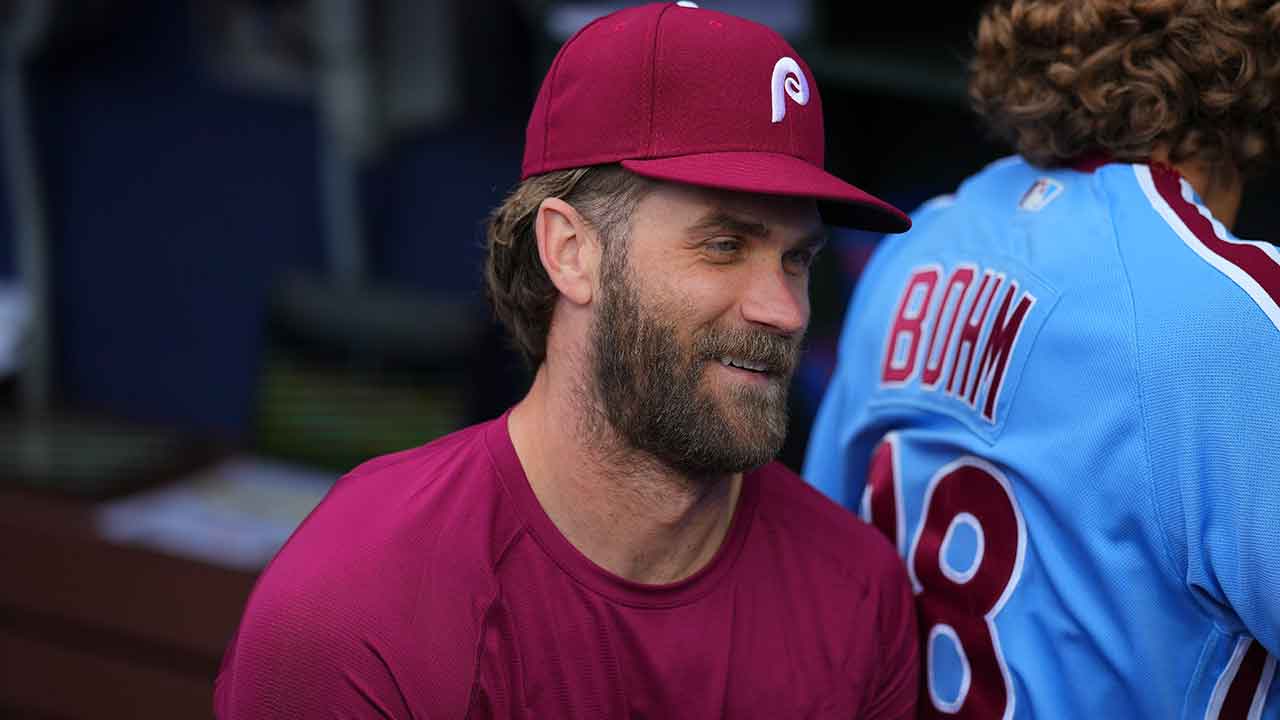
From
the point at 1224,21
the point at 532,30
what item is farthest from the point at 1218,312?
the point at 532,30

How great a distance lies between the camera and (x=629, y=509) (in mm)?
1418

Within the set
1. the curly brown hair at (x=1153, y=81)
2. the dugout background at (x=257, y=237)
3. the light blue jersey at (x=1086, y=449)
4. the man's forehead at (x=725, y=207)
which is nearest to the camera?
the light blue jersey at (x=1086, y=449)

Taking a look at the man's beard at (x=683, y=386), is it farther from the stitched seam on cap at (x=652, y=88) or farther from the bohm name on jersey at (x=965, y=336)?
the bohm name on jersey at (x=965, y=336)

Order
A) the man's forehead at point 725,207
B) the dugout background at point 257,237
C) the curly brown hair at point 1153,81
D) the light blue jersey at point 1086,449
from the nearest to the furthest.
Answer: the light blue jersey at point 1086,449
the man's forehead at point 725,207
the curly brown hair at point 1153,81
the dugout background at point 257,237

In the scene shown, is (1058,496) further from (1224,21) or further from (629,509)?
(1224,21)

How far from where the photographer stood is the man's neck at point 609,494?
1.41m

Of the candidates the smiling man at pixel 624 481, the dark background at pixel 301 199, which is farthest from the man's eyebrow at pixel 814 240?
the dark background at pixel 301 199

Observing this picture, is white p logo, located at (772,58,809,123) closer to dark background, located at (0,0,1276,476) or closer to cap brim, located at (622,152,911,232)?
cap brim, located at (622,152,911,232)

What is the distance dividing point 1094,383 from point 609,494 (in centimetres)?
52

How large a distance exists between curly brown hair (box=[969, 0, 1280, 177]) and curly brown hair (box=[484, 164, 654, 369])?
537 millimetres

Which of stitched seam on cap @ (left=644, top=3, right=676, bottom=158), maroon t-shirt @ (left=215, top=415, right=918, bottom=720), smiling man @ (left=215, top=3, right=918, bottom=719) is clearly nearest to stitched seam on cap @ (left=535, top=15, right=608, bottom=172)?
smiling man @ (left=215, top=3, right=918, bottom=719)

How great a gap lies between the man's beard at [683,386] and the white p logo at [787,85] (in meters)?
0.23

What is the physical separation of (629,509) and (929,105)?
2109 millimetres

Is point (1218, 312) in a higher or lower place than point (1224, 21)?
lower
